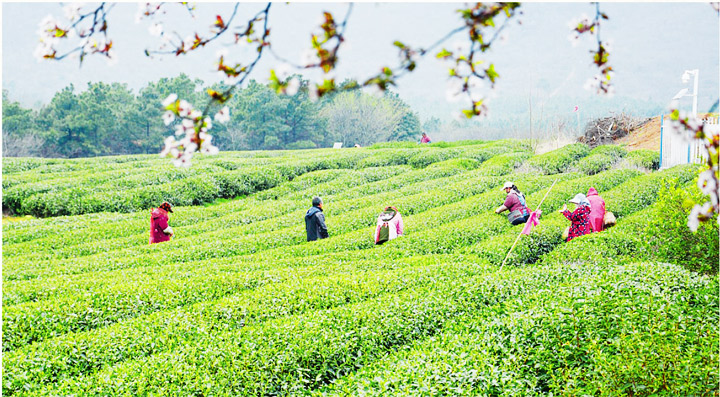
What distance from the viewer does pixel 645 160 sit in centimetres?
2353

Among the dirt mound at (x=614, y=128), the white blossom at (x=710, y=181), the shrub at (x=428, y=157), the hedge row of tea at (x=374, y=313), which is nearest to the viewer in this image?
the white blossom at (x=710, y=181)

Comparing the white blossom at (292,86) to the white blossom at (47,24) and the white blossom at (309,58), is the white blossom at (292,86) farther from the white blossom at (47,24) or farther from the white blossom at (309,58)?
the white blossom at (47,24)

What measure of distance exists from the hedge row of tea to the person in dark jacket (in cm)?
41

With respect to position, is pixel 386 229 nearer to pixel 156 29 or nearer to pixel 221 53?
pixel 156 29

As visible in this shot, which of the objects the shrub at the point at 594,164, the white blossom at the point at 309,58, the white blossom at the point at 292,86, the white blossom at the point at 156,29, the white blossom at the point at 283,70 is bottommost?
the shrub at the point at 594,164

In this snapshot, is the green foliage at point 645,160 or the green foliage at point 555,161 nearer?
the green foliage at point 645,160

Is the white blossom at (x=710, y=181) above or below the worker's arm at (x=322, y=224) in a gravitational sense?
above

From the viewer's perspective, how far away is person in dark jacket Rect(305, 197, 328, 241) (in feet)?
44.5

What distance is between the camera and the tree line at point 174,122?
156 feet

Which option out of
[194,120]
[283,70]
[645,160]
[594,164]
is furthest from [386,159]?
[283,70]

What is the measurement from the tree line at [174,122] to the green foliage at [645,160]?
20.2 meters

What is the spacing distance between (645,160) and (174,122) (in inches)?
1866

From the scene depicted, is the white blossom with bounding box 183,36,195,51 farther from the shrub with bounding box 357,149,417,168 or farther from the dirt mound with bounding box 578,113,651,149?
the dirt mound with bounding box 578,113,651,149

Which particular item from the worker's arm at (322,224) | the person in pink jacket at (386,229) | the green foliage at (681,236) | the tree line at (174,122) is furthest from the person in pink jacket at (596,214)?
the tree line at (174,122)
